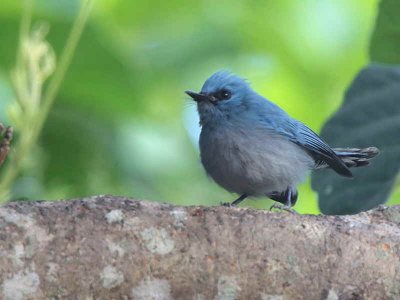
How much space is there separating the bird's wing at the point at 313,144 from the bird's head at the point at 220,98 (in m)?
0.30

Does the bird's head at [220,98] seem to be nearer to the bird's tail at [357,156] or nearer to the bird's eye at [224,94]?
the bird's eye at [224,94]

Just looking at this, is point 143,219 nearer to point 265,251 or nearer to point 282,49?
point 265,251

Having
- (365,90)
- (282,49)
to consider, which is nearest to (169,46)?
(282,49)

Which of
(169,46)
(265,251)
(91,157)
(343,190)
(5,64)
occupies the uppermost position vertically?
(169,46)

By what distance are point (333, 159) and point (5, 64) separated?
178cm

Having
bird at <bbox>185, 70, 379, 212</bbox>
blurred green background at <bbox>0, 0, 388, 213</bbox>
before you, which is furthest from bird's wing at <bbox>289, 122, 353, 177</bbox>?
blurred green background at <bbox>0, 0, 388, 213</bbox>

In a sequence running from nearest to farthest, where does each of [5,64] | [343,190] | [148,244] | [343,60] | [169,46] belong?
[148,244] < [343,190] < [5,64] < [169,46] < [343,60]

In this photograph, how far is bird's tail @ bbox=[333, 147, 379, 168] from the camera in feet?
14.4

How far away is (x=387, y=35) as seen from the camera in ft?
14.9

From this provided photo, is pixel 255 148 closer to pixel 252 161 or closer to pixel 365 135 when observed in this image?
pixel 252 161

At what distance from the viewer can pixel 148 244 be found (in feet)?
9.95

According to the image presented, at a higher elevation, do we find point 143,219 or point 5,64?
point 5,64

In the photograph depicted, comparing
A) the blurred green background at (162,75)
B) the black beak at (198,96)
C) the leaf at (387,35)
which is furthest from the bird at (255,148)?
the leaf at (387,35)

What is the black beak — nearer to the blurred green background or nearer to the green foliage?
the blurred green background
